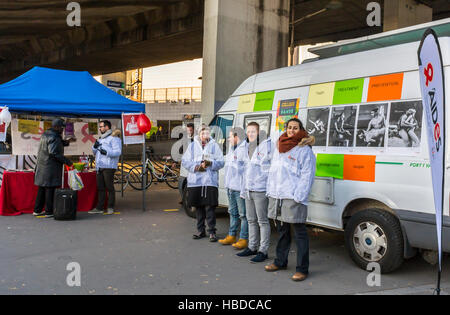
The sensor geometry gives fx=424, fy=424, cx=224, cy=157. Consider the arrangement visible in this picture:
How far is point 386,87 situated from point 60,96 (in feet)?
20.1

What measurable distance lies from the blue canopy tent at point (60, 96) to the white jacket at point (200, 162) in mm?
2928

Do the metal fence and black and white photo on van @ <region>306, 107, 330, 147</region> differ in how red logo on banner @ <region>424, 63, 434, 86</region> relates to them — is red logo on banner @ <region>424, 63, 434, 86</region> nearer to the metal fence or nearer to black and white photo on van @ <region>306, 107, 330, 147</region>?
black and white photo on van @ <region>306, 107, 330, 147</region>

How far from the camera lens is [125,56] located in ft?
79.6

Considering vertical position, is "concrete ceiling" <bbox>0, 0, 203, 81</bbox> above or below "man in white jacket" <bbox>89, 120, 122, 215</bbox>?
above

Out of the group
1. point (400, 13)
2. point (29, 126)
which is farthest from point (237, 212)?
point (400, 13)

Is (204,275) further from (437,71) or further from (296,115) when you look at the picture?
(437,71)

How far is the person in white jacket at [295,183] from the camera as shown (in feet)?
15.4

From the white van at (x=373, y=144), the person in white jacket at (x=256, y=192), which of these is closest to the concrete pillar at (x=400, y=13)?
the white van at (x=373, y=144)

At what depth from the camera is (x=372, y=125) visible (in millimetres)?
5070

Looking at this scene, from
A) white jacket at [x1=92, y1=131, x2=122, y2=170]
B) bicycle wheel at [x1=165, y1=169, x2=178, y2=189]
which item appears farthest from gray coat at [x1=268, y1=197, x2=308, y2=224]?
bicycle wheel at [x1=165, y1=169, x2=178, y2=189]

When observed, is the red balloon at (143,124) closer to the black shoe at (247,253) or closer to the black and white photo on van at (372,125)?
the black shoe at (247,253)

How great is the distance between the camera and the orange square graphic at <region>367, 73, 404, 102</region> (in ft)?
16.0

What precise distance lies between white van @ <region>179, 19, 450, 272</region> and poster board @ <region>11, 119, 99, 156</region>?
5684 millimetres
